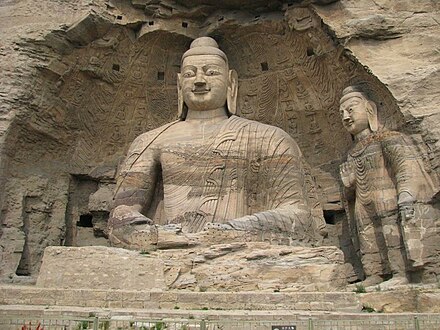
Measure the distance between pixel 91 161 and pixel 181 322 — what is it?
6.07 meters

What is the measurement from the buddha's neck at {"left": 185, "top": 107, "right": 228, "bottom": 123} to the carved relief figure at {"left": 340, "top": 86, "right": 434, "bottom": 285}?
1979mm

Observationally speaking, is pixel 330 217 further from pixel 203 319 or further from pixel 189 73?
pixel 203 319

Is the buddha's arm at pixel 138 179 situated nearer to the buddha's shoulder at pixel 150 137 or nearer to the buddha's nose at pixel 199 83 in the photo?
the buddha's shoulder at pixel 150 137

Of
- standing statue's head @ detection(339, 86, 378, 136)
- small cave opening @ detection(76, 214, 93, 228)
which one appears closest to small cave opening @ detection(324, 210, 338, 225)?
standing statue's head @ detection(339, 86, 378, 136)

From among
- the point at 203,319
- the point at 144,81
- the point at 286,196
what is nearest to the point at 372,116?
the point at 286,196

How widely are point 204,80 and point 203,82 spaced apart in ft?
0.15

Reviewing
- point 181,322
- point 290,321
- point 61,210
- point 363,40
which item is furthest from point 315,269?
point 61,210

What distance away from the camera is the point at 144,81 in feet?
33.8

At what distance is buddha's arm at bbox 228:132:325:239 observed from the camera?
741cm

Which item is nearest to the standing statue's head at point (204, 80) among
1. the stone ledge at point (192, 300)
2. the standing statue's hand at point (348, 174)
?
the standing statue's hand at point (348, 174)

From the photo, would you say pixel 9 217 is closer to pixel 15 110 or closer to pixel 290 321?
pixel 15 110

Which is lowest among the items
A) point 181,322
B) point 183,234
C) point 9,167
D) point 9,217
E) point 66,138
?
point 181,322

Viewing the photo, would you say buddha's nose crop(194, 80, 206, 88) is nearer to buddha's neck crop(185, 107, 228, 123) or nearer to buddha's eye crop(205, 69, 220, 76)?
buddha's eye crop(205, 69, 220, 76)

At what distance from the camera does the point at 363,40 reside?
345 inches
